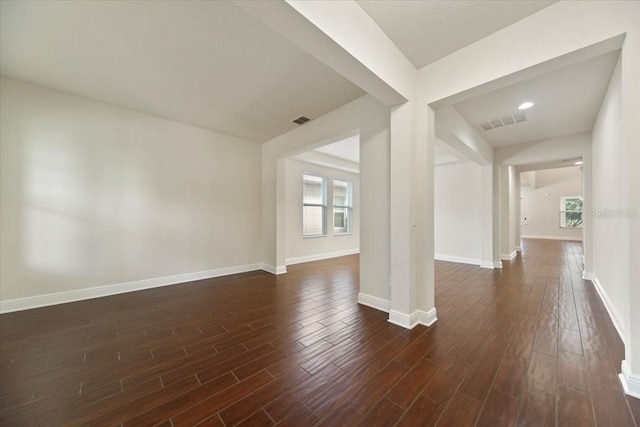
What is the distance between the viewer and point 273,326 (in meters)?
2.45

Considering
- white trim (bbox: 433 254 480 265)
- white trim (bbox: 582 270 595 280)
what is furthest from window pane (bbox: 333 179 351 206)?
white trim (bbox: 582 270 595 280)

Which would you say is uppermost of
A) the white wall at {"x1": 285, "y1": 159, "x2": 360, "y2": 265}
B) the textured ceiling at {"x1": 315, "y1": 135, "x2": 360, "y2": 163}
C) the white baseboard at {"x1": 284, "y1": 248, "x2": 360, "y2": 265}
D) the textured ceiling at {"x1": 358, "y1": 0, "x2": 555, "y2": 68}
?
the textured ceiling at {"x1": 358, "y1": 0, "x2": 555, "y2": 68}

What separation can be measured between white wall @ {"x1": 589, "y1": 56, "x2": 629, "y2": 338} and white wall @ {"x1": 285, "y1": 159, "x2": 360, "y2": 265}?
15.8ft

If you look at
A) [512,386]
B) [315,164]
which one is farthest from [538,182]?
[512,386]

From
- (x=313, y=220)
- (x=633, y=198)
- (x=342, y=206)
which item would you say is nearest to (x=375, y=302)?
(x=633, y=198)

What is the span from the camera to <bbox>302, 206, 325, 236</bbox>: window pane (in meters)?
6.14

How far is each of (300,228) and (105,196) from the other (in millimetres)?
3681

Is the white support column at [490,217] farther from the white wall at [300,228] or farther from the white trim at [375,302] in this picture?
the white trim at [375,302]

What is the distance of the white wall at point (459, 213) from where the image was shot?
5525mm

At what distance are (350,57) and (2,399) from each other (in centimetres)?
326

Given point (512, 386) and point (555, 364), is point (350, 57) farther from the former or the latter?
point (555, 364)

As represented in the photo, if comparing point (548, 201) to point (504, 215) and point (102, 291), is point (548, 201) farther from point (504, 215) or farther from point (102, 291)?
point (102, 291)

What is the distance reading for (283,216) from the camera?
4.80m

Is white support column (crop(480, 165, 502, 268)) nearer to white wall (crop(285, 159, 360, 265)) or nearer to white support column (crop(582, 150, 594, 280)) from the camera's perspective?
white support column (crop(582, 150, 594, 280))
